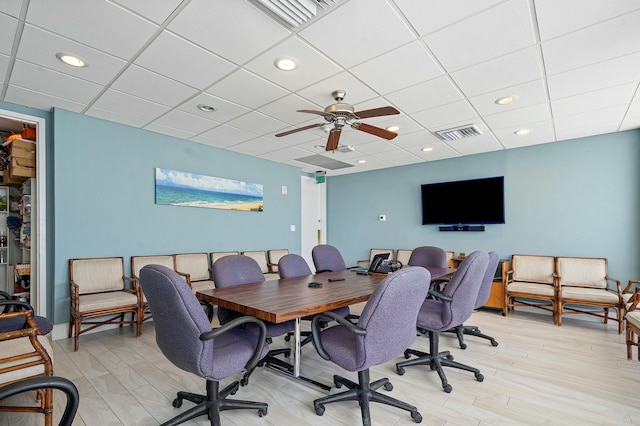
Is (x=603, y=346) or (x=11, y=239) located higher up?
(x=11, y=239)

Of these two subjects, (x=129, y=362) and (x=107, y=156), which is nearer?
(x=129, y=362)

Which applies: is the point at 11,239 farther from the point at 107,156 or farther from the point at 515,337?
the point at 515,337

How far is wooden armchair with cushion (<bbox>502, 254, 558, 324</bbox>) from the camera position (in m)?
4.43

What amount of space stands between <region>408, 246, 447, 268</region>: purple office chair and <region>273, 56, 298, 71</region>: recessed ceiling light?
3157mm

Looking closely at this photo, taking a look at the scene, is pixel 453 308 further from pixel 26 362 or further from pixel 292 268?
pixel 26 362

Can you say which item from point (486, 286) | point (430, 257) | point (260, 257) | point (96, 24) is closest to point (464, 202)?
point (430, 257)

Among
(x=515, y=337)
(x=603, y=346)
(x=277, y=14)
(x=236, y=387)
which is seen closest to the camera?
(x=277, y=14)

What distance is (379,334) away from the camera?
6.14 ft

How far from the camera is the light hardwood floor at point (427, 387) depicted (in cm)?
213

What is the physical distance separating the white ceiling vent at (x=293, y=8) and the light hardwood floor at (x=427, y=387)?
2.72 meters

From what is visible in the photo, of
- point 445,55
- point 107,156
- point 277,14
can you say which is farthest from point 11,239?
point 445,55

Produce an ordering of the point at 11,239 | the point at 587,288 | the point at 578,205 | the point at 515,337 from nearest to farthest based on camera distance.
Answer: the point at 515,337 → the point at 587,288 → the point at 578,205 → the point at 11,239

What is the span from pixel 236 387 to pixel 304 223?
5312 mm

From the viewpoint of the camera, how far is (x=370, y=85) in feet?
9.98
